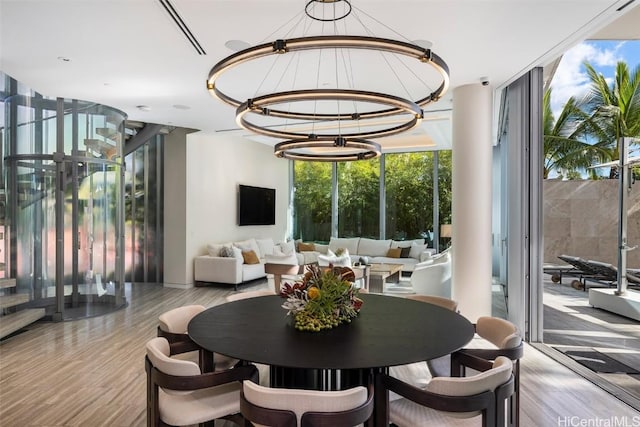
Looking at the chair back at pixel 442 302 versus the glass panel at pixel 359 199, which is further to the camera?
the glass panel at pixel 359 199

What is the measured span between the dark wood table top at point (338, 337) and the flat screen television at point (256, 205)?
6.60 m

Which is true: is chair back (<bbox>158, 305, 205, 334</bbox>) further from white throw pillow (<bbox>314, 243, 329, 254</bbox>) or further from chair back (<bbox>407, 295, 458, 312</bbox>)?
white throw pillow (<bbox>314, 243, 329, 254</bbox>)

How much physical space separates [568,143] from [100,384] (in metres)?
12.4

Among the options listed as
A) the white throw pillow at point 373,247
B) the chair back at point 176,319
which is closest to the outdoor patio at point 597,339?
the chair back at point 176,319

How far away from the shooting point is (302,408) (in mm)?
1661

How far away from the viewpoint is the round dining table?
1909mm

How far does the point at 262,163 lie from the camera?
413 inches

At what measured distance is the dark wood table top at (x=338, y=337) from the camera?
6.28 feet

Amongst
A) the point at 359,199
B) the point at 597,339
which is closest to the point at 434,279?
the point at 597,339

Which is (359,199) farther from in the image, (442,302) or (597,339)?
(442,302)

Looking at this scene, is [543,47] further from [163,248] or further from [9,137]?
[163,248]

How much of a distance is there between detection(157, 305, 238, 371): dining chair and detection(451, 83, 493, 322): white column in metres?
3.24

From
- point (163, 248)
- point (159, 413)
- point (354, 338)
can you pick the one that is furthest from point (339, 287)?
point (163, 248)

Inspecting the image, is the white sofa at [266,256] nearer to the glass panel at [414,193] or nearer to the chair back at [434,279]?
the glass panel at [414,193]
